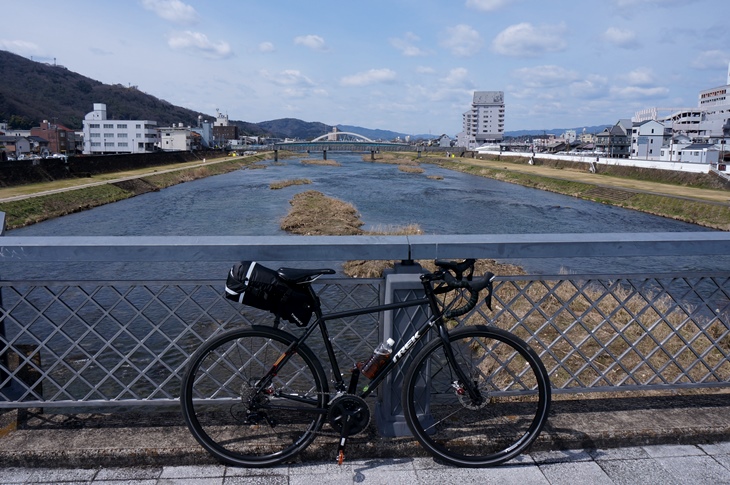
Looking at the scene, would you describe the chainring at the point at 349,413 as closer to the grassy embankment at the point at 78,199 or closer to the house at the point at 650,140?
the grassy embankment at the point at 78,199

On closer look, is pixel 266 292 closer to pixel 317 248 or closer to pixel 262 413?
pixel 317 248

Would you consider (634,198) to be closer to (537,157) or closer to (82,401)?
(82,401)

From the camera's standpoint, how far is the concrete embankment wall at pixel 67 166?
34812mm

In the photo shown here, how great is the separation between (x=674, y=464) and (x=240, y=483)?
2.31 m

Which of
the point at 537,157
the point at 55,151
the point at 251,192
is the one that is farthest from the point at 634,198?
the point at 55,151

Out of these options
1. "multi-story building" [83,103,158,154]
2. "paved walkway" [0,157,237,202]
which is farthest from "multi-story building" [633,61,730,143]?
"multi-story building" [83,103,158,154]

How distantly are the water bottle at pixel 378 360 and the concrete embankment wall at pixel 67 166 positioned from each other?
123 ft

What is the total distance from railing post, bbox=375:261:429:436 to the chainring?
0.20 m

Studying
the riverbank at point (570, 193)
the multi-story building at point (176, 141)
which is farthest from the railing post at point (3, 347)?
the multi-story building at point (176, 141)

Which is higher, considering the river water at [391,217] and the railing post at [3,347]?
the railing post at [3,347]

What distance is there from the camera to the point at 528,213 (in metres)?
32.8

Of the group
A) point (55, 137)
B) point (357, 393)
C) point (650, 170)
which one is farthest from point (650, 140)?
point (55, 137)

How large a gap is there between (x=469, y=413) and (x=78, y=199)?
114 feet

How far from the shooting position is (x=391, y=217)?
27.9 m
